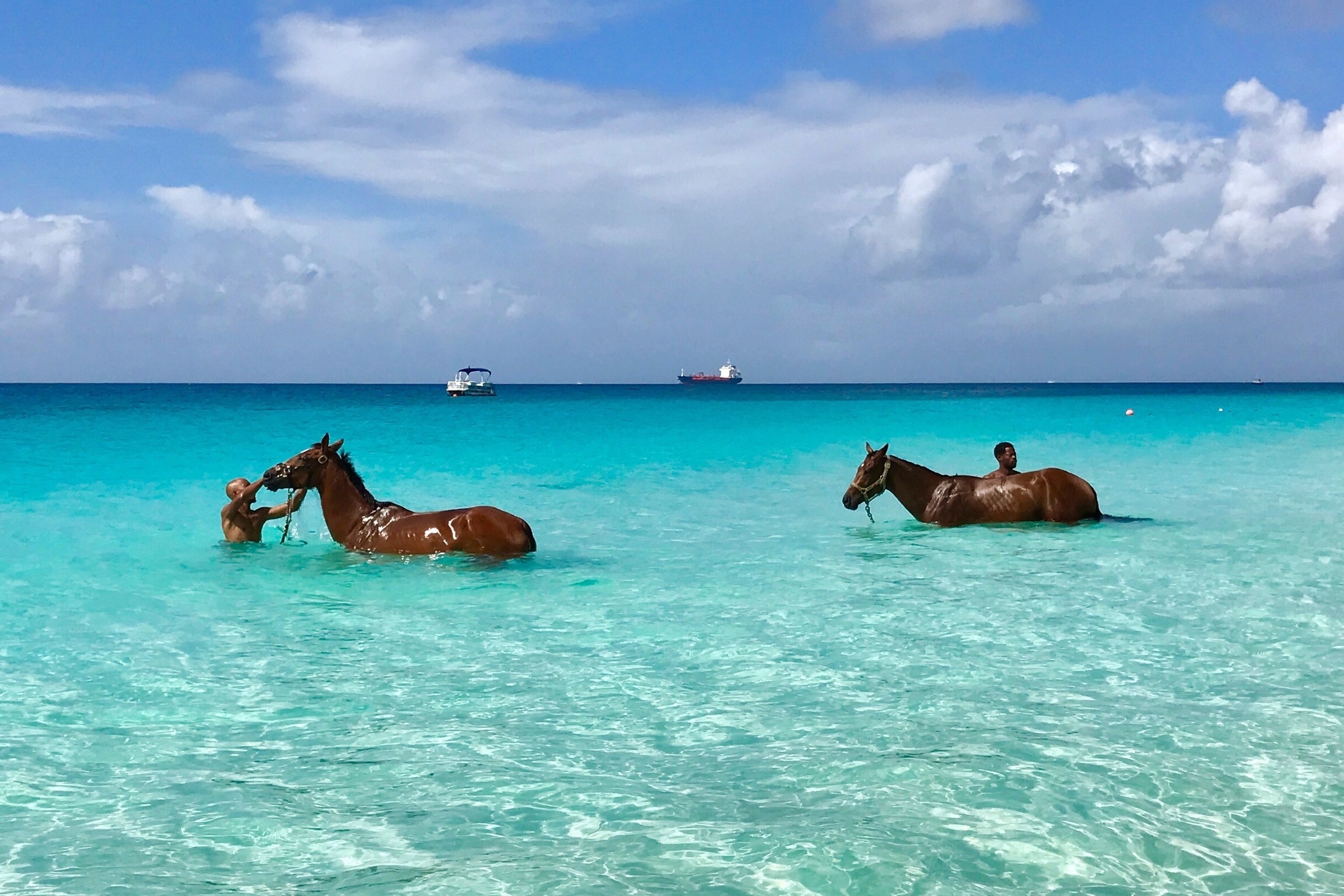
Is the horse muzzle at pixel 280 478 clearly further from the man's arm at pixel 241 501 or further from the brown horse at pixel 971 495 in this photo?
the brown horse at pixel 971 495

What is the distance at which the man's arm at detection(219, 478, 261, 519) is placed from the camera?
546 inches

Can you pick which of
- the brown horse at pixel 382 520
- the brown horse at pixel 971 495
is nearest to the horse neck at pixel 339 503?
the brown horse at pixel 382 520

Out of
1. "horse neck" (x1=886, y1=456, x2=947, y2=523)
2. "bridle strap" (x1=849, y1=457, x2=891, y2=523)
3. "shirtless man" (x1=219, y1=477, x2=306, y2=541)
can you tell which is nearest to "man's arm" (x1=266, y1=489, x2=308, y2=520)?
"shirtless man" (x1=219, y1=477, x2=306, y2=541)

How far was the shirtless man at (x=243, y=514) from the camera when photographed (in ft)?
46.3

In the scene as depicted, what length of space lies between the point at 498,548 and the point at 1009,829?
8091 millimetres

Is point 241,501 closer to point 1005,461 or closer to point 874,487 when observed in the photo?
point 874,487

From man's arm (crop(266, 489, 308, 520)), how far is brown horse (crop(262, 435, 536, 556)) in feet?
1.15

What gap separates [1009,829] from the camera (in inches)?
206

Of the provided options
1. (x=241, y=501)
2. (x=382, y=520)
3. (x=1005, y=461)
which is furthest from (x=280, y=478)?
(x=1005, y=461)

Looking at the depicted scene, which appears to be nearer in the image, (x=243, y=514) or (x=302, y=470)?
(x=302, y=470)

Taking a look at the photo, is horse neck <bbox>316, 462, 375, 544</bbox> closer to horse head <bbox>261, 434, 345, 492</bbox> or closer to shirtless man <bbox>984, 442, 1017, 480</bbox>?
horse head <bbox>261, 434, 345, 492</bbox>

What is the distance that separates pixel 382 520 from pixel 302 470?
1.10 metres

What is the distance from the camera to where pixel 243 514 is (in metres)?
14.2

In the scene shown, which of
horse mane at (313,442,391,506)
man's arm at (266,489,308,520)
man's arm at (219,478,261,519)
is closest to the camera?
horse mane at (313,442,391,506)
